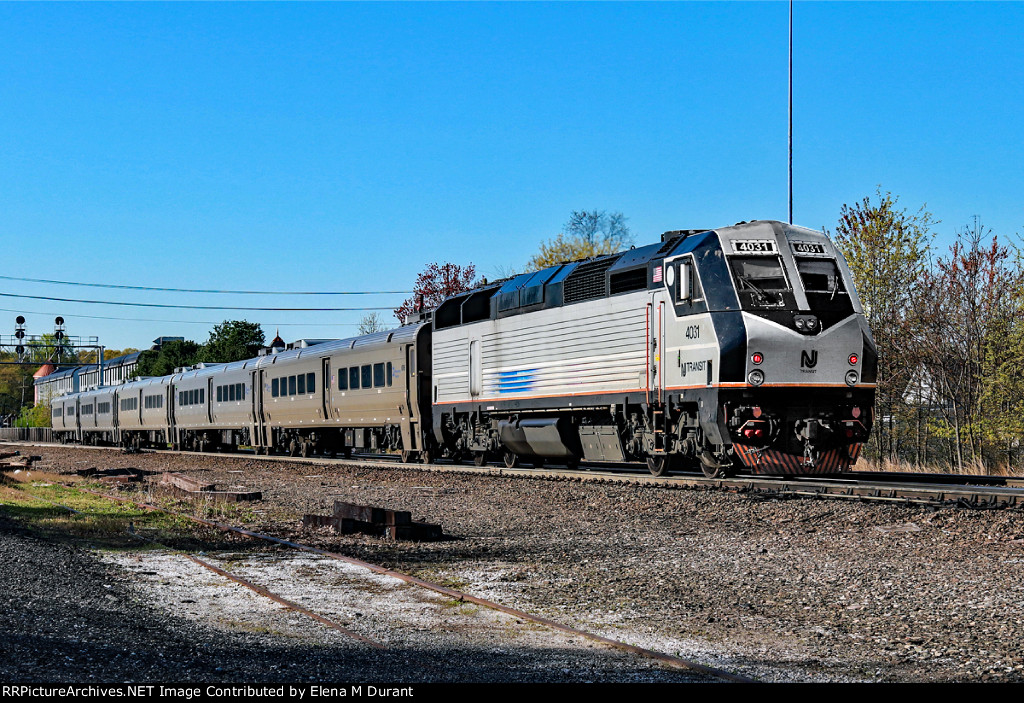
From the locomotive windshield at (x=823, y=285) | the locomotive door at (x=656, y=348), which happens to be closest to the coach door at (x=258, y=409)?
the locomotive door at (x=656, y=348)

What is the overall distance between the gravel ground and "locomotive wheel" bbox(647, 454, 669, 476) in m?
1.77

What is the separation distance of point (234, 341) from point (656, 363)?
7614 cm

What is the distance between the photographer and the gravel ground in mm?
6672

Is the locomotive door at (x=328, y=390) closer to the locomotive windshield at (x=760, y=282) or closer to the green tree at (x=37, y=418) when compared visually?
the locomotive windshield at (x=760, y=282)

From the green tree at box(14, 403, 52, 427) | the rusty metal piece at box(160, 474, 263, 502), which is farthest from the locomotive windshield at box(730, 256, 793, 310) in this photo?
the green tree at box(14, 403, 52, 427)

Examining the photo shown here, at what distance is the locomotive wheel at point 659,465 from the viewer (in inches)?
726

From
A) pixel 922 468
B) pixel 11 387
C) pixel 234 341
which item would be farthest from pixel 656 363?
pixel 11 387

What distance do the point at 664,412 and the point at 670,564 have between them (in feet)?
24.1

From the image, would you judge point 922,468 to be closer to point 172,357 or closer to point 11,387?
point 172,357

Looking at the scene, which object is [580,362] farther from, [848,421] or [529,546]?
[529,546]

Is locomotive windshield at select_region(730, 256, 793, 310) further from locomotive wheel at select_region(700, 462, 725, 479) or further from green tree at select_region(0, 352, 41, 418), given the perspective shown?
green tree at select_region(0, 352, 41, 418)

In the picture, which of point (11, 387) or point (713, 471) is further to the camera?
point (11, 387)

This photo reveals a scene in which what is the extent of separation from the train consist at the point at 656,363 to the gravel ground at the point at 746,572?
175 centimetres

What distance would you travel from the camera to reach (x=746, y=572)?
973 cm
